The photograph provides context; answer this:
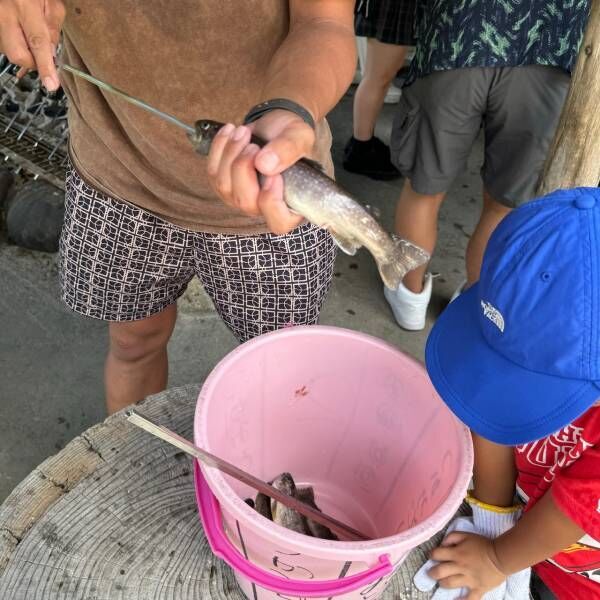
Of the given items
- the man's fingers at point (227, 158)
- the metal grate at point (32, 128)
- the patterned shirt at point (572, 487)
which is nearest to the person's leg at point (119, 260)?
the man's fingers at point (227, 158)

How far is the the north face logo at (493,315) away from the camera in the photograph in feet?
3.72

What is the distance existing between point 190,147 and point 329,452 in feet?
2.51

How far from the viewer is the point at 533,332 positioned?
108cm

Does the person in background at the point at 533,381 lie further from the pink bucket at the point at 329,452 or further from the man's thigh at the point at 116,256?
the man's thigh at the point at 116,256

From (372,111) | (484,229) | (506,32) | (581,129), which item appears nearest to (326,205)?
(581,129)

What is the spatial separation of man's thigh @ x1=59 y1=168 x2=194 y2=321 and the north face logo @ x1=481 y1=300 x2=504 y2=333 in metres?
0.64

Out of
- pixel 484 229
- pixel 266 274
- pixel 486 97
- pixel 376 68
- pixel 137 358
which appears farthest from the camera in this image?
pixel 376 68

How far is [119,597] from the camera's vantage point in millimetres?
1255

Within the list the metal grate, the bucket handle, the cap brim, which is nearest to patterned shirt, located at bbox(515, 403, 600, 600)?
the cap brim

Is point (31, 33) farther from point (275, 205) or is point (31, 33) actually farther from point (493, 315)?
point (493, 315)

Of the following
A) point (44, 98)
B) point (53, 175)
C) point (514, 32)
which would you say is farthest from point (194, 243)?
point (44, 98)

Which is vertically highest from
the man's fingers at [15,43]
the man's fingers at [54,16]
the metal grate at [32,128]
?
the man's fingers at [54,16]

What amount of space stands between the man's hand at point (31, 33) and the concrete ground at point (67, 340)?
1.59 metres

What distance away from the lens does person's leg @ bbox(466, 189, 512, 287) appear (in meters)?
2.57
